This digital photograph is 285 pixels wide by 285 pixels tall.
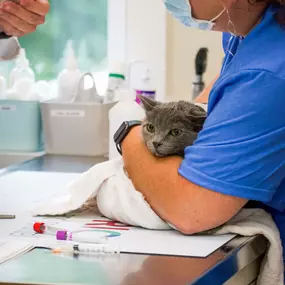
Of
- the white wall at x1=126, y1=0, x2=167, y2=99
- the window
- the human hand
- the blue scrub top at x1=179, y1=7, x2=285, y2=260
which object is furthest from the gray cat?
the window

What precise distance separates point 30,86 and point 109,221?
4.20ft

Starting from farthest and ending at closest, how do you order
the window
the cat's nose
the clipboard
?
the window, the cat's nose, the clipboard

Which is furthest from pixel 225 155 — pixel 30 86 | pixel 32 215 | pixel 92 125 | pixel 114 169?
pixel 30 86

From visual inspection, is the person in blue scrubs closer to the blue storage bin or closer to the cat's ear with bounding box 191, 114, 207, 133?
the cat's ear with bounding box 191, 114, 207, 133

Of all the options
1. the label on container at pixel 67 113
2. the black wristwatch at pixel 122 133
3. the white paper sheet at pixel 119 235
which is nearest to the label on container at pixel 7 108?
the label on container at pixel 67 113

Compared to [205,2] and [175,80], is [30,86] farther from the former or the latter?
[205,2]

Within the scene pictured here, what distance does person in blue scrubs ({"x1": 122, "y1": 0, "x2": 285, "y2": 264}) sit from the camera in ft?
4.03

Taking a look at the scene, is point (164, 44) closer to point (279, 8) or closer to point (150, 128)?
point (150, 128)

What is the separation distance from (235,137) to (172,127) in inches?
10.2

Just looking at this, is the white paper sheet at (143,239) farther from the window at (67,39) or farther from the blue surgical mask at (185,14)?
the window at (67,39)

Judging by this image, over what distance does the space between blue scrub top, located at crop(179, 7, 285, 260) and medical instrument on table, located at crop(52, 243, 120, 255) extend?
22 cm

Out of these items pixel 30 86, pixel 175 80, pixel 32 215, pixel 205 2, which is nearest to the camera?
pixel 205 2

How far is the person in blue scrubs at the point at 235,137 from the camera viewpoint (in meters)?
1.23

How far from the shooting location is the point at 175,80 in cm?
277
